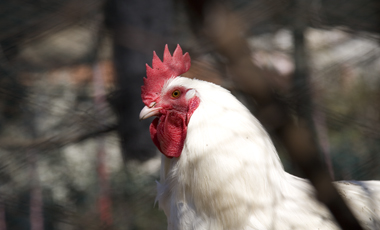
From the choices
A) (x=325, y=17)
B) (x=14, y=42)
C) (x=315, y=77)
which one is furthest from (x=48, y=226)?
(x=325, y=17)

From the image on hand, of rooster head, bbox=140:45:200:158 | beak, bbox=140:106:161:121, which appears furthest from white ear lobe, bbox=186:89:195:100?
beak, bbox=140:106:161:121

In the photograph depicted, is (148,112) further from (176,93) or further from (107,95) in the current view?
(107,95)

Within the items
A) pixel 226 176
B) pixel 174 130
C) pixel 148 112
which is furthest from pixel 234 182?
pixel 148 112

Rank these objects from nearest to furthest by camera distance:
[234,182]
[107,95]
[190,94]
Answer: [234,182] < [190,94] < [107,95]

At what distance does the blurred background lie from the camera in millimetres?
2051

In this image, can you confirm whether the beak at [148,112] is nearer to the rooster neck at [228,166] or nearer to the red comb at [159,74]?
the red comb at [159,74]

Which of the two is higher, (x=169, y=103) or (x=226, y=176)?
(x=169, y=103)

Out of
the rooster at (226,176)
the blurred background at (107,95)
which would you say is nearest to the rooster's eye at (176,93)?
the rooster at (226,176)

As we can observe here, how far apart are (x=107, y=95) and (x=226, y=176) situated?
4.09ft

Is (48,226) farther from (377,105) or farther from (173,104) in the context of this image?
(377,105)

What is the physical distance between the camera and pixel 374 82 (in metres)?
2.75

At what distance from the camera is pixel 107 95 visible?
2211 millimetres

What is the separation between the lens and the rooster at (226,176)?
119cm

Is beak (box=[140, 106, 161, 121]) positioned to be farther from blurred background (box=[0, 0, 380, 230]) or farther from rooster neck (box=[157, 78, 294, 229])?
blurred background (box=[0, 0, 380, 230])
